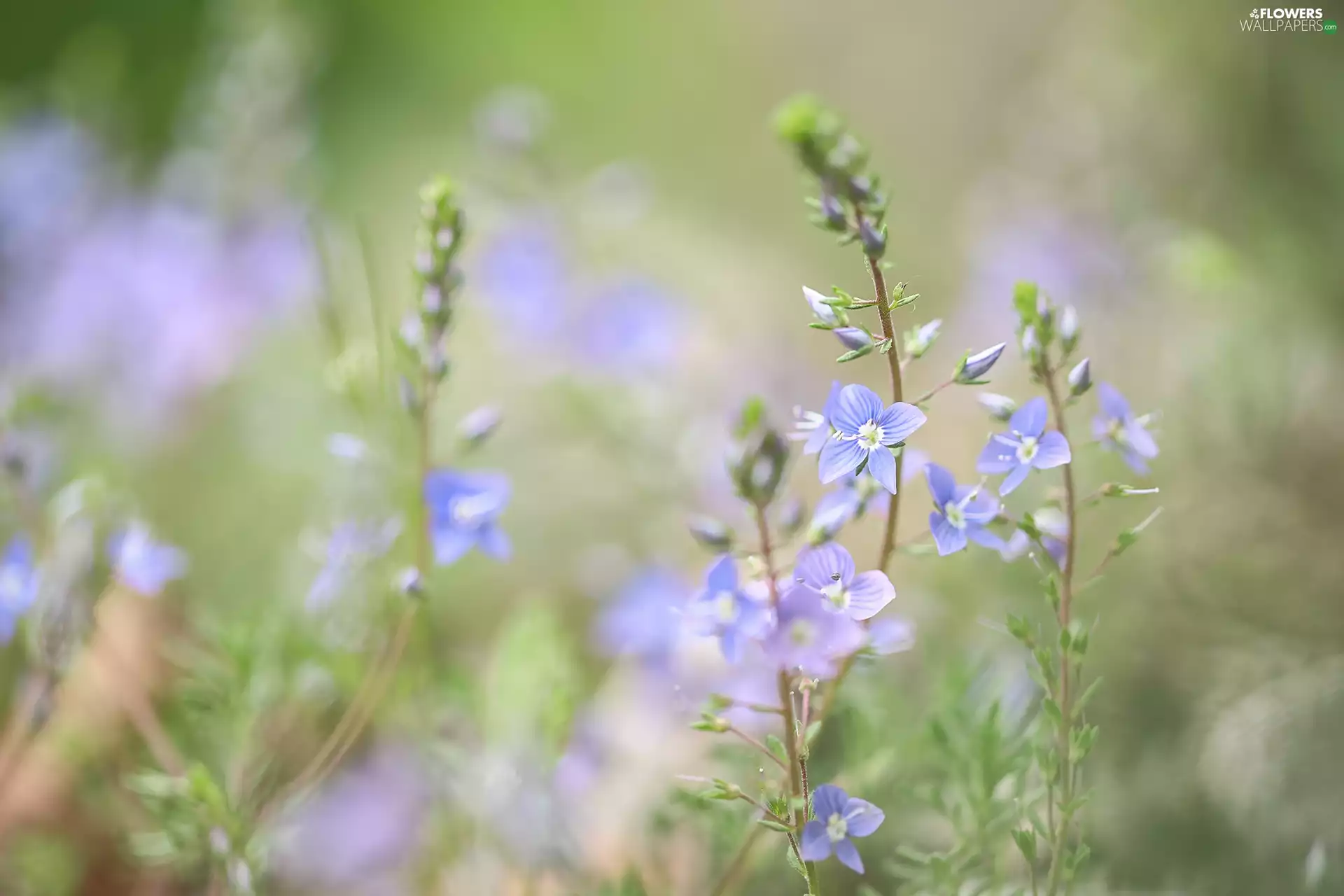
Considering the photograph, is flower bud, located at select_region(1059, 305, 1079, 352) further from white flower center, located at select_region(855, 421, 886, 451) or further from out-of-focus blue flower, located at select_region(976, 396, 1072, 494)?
white flower center, located at select_region(855, 421, 886, 451)

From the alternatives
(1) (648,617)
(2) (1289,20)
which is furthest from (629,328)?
(2) (1289,20)

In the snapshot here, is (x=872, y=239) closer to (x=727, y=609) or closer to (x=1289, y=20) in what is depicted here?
(x=727, y=609)

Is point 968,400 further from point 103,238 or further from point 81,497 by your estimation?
point 103,238

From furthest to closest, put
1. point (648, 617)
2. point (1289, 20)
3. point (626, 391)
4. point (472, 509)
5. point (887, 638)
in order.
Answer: point (626, 391)
point (1289, 20)
point (648, 617)
point (472, 509)
point (887, 638)

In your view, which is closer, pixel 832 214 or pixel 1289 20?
pixel 832 214

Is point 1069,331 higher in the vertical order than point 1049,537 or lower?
higher
